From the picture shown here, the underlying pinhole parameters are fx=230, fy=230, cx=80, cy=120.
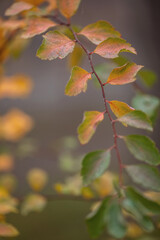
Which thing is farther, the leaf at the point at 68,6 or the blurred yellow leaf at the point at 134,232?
the blurred yellow leaf at the point at 134,232

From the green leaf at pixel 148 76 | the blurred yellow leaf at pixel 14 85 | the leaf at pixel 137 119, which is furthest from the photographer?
the blurred yellow leaf at pixel 14 85

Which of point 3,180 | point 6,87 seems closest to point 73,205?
point 3,180

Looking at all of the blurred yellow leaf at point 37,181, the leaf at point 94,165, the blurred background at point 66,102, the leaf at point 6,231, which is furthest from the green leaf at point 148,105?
the blurred yellow leaf at point 37,181

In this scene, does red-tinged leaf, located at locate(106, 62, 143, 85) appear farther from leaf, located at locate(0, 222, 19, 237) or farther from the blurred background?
leaf, located at locate(0, 222, 19, 237)

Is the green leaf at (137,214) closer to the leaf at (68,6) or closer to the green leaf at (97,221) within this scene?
the green leaf at (97,221)

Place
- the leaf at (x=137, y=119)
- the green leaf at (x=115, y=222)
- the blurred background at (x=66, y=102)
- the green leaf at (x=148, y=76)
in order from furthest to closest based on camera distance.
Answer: the blurred background at (x=66, y=102)
the green leaf at (x=148, y=76)
the green leaf at (x=115, y=222)
the leaf at (x=137, y=119)

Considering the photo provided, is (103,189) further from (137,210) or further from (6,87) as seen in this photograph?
(6,87)

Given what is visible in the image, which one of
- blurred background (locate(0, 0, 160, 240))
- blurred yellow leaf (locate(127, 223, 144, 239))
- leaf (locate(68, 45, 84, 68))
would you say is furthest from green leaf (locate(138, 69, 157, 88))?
blurred yellow leaf (locate(127, 223, 144, 239))
